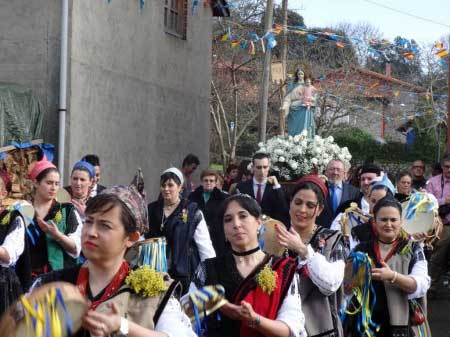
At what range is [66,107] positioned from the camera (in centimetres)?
1228

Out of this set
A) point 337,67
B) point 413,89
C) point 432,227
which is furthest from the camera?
point 413,89

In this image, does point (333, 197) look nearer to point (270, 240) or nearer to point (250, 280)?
point (270, 240)

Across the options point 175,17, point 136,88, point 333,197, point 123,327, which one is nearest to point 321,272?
point 123,327

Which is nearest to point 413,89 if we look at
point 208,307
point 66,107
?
point 66,107

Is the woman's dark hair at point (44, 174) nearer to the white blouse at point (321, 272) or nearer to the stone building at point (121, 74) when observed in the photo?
the white blouse at point (321, 272)

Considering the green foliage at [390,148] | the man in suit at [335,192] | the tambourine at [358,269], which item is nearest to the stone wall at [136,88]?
the man in suit at [335,192]

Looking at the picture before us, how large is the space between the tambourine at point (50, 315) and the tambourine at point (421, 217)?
14.5ft

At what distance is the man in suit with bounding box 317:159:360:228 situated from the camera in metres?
8.97

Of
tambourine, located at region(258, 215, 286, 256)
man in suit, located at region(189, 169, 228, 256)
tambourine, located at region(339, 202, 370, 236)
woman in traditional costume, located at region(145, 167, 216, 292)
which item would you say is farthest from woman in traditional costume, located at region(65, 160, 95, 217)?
tambourine, located at region(258, 215, 286, 256)

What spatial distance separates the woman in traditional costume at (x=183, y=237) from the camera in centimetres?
729

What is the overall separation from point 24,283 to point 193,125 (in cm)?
1286

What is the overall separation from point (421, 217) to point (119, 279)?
14.0 ft

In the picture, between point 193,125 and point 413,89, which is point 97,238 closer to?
point 193,125

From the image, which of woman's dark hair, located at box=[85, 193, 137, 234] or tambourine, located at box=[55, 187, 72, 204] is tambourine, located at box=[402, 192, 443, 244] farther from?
woman's dark hair, located at box=[85, 193, 137, 234]
